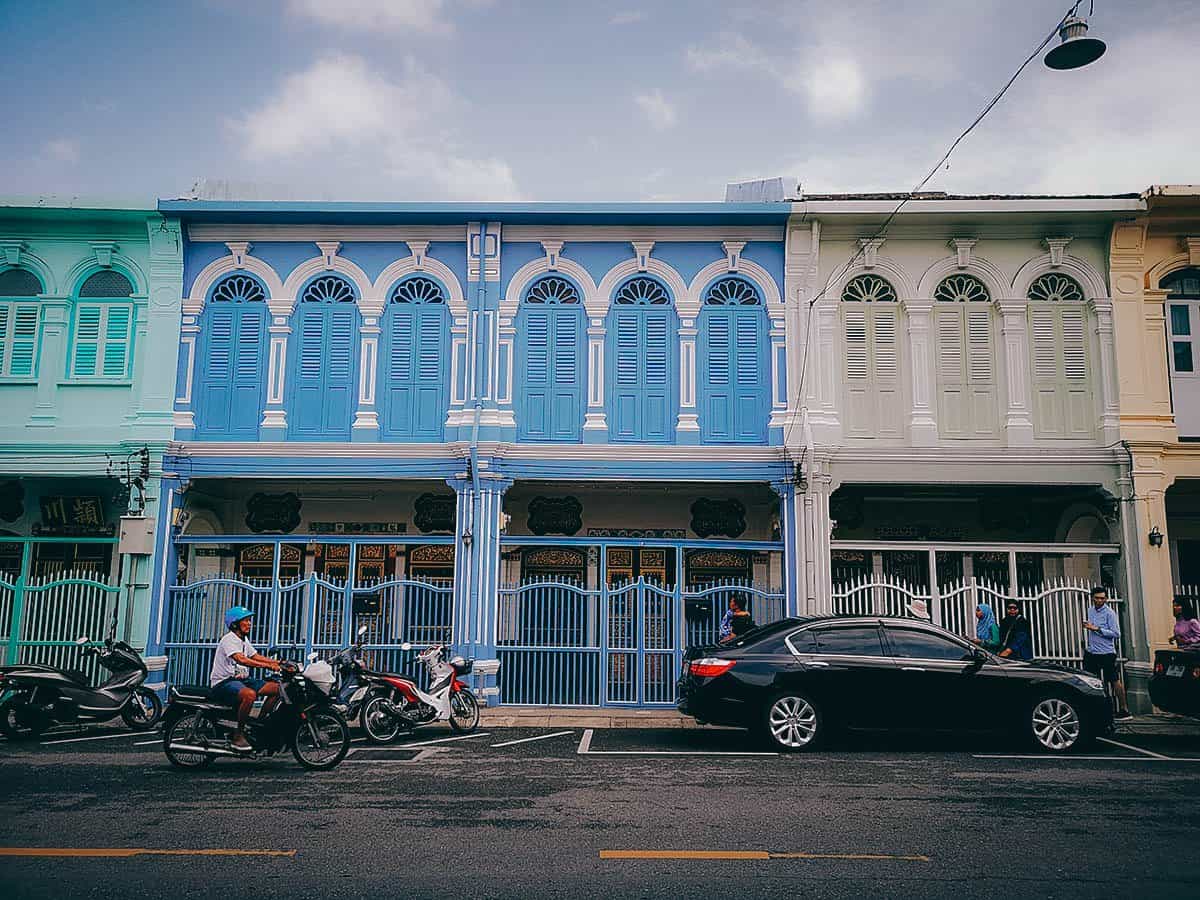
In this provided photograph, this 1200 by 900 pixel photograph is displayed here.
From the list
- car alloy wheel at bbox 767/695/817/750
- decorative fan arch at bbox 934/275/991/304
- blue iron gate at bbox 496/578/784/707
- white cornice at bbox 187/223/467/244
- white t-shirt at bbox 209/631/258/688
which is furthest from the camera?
decorative fan arch at bbox 934/275/991/304

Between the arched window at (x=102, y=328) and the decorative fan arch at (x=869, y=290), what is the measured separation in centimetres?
1161

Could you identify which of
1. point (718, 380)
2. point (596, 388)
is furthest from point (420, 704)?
point (718, 380)

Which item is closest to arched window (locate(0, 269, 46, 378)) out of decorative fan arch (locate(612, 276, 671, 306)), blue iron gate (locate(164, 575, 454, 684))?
blue iron gate (locate(164, 575, 454, 684))

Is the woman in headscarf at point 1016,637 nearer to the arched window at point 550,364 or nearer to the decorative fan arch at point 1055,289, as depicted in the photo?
the decorative fan arch at point 1055,289

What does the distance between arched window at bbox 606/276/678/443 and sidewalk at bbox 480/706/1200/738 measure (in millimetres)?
4175

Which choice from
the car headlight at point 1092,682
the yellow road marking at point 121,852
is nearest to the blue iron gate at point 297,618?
the yellow road marking at point 121,852

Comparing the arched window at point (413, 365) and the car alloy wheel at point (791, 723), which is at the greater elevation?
the arched window at point (413, 365)

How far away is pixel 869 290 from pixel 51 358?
13.2 meters

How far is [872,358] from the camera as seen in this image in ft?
49.7

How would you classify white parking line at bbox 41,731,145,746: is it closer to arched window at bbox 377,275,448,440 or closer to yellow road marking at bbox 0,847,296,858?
yellow road marking at bbox 0,847,296,858

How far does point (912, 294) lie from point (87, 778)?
1298 centimetres

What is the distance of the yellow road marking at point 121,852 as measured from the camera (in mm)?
6148

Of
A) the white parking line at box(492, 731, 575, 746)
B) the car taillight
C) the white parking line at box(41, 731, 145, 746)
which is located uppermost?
the car taillight

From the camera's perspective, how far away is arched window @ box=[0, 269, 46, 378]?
15023 mm
